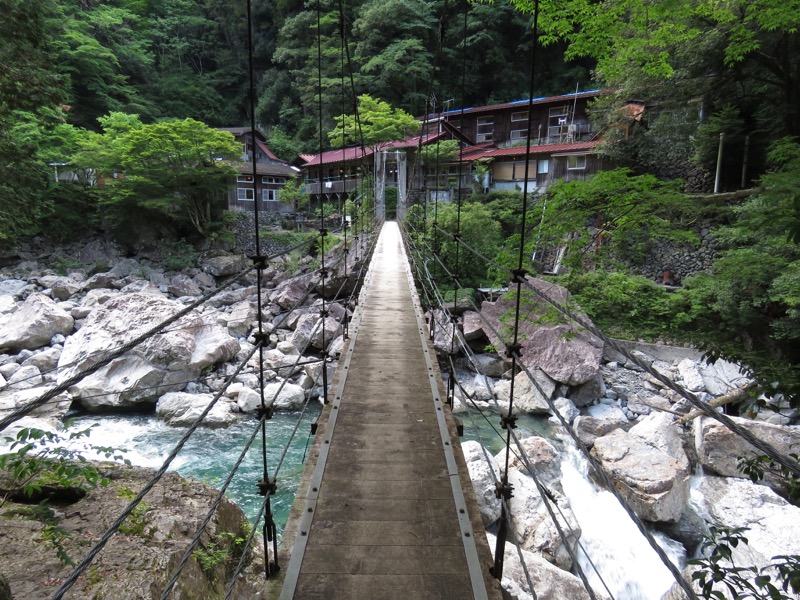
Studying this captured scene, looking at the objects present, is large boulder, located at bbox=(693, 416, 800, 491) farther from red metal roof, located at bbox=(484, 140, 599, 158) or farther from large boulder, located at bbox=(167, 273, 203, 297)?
large boulder, located at bbox=(167, 273, 203, 297)

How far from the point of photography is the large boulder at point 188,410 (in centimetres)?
637

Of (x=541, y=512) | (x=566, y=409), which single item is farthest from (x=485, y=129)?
(x=541, y=512)

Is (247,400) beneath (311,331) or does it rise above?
beneath

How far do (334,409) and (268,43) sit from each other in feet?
84.7

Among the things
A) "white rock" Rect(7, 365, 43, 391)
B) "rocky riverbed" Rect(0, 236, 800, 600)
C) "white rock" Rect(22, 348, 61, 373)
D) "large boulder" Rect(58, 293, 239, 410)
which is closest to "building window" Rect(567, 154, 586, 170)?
"rocky riverbed" Rect(0, 236, 800, 600)

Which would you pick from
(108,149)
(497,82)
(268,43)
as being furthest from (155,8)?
(497,82)

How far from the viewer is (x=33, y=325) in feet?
27.0

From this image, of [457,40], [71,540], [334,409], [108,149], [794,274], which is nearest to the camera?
[71,540]

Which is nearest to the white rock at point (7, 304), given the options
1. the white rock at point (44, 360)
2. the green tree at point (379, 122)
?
the white rock at point (44, 360)

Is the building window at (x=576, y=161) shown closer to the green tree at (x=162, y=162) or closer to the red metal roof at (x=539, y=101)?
the red metal roof at (x=539, y=101)

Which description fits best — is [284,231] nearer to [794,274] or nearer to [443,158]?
[443,158]

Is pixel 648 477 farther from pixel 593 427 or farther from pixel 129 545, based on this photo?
pixel 129 545

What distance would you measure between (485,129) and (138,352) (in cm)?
1513

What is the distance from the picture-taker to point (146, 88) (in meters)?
17.9
